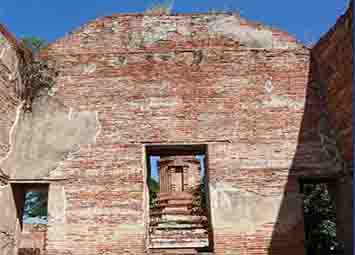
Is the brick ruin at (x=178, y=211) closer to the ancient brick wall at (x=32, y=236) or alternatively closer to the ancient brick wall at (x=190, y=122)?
the ancient brick wall at (x=190, y=122)

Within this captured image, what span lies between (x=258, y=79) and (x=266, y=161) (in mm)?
1503

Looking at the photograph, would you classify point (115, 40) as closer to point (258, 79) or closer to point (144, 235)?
point (258, 79)

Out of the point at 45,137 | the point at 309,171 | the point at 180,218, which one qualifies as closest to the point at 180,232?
the point at 180,218

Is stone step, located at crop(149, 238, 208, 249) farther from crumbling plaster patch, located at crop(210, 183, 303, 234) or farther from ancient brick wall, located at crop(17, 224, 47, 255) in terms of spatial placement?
crumbling plaster patch, located at crop(210, 183, 303, 234)

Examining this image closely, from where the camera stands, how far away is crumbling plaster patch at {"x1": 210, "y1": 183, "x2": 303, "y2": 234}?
718cm

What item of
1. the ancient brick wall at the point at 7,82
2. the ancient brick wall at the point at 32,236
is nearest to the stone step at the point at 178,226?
the ancient brick wall at the point at 32,236

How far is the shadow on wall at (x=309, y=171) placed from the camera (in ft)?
23.4

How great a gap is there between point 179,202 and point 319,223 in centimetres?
603

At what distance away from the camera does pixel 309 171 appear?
7.46 m

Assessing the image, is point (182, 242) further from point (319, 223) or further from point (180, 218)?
point (319, 223)

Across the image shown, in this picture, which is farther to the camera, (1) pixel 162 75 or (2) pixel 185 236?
(2) pixel 185 236

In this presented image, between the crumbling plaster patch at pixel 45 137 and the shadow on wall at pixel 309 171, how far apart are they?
11.3 ft

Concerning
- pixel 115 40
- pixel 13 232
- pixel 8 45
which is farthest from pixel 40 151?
pixel 115 40

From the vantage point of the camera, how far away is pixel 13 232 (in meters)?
7.44
